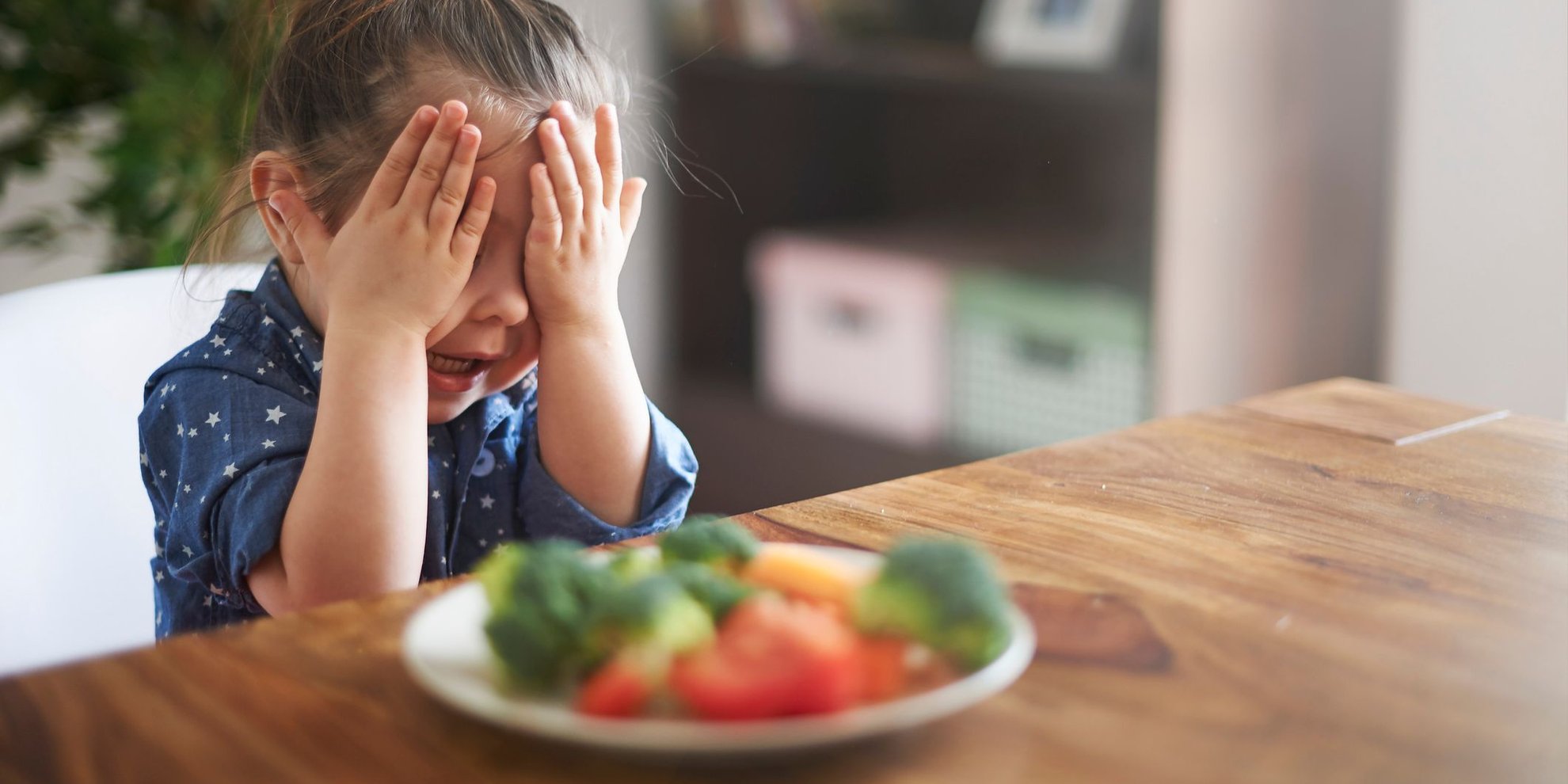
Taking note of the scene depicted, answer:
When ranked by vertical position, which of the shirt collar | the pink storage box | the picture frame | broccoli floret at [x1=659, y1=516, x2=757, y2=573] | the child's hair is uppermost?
the picture frame

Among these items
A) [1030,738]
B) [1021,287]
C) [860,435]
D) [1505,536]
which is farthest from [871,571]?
[860,435]

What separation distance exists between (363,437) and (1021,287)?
1619mm

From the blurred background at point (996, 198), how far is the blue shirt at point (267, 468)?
0.37m

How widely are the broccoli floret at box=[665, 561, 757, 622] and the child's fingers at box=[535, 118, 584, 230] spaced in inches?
16.8

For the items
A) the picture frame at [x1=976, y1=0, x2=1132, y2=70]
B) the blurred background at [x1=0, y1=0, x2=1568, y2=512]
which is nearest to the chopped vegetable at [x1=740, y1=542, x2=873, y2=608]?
the blurred background at [x1=0, y1=0, x2=1568, y2=512]

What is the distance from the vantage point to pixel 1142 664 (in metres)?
0.53

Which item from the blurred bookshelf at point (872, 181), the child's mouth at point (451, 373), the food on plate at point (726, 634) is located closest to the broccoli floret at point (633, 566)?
the food on plate at point (726, 634)

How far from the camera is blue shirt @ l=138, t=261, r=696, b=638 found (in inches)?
32.5

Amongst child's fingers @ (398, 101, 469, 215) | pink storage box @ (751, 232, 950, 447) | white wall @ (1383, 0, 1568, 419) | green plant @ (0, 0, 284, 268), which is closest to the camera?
child's fingers @ (398, 101, 469, 215)

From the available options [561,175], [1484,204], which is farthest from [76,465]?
[1484,204]

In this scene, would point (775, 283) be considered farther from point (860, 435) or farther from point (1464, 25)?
point (1464, 25)

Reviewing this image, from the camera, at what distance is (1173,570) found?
2.08 ft

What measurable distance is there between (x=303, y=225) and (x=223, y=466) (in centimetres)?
16

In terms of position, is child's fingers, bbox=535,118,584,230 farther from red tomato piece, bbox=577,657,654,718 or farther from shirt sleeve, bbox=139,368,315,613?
red tomato piece, bbox=577,657,654,718
